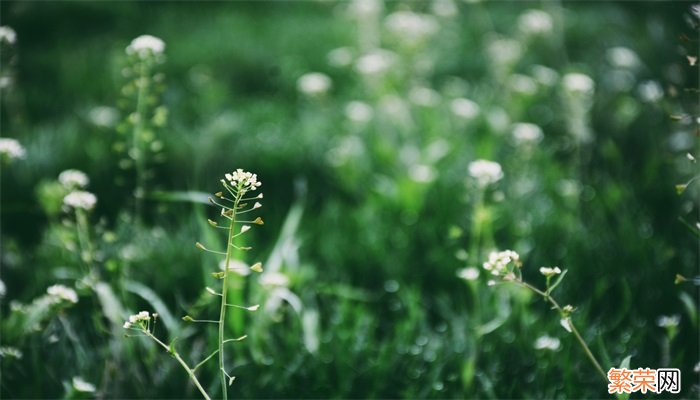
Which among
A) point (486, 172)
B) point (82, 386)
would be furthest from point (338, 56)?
point (82, 386)

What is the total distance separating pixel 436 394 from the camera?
1.87 metres

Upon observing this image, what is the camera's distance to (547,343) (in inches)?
76.0

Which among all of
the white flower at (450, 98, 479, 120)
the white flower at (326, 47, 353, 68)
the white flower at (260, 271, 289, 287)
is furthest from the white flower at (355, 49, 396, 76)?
the white flower at (260, 271, 289, 287)

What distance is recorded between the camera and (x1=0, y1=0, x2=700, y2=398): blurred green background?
1.96 m

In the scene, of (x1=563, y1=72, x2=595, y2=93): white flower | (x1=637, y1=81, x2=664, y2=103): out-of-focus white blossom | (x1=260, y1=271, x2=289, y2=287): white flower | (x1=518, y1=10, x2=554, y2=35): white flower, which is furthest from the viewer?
(x1=518, y1=10, x2=554, y2=35): white flower

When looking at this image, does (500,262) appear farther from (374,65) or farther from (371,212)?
(374,65)

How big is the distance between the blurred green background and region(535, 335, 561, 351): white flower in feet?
0.06

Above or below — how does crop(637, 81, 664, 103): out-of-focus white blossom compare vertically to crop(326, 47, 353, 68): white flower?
below

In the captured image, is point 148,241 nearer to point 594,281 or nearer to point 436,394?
point 436,394

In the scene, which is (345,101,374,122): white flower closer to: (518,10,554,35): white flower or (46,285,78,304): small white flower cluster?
(518,10,554,35): white flower

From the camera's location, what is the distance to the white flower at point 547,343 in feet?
6.32

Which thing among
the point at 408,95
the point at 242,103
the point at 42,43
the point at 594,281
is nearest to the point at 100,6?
the point at 42,43

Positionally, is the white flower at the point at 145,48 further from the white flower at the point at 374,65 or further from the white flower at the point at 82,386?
the white flower at the point at 374,65

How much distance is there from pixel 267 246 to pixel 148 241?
44 cm
